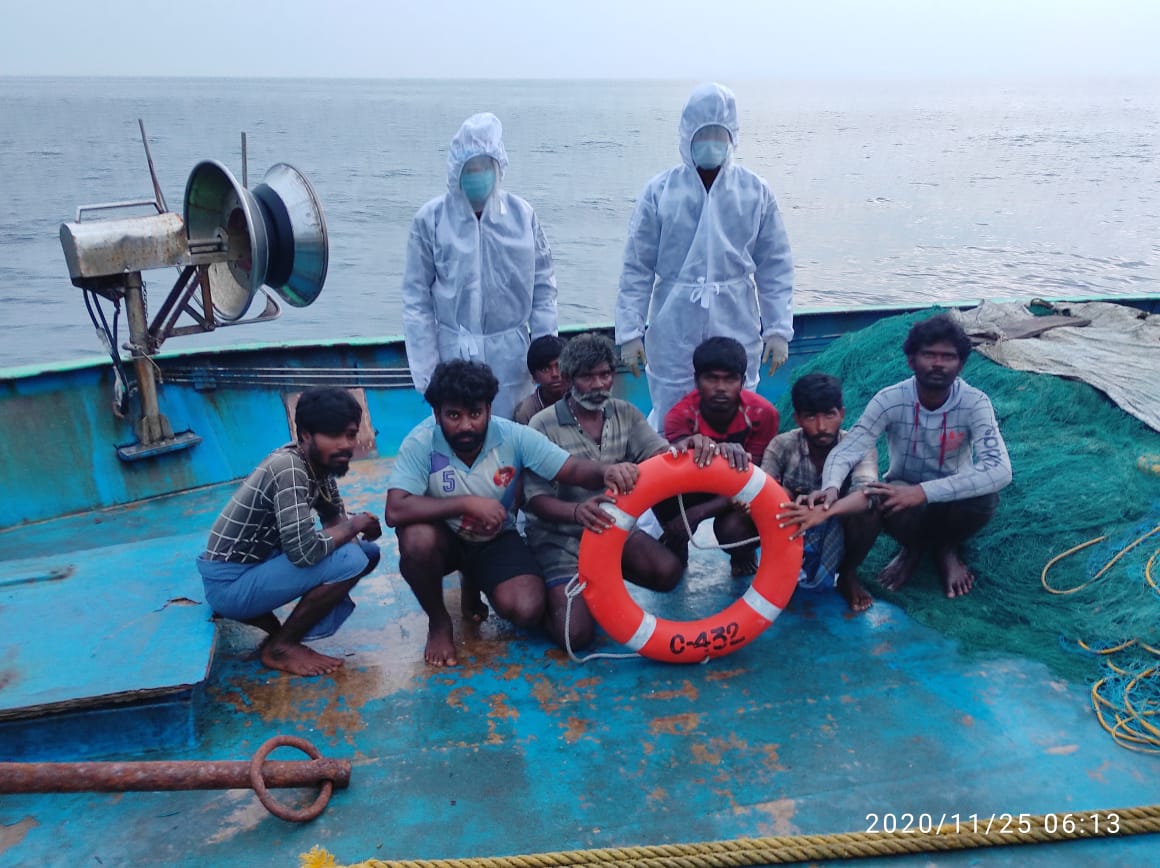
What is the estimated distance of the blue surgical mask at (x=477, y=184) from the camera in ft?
12.7

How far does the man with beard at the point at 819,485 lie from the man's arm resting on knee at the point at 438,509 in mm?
1024

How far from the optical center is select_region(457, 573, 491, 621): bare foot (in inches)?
130

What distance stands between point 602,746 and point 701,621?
592mm

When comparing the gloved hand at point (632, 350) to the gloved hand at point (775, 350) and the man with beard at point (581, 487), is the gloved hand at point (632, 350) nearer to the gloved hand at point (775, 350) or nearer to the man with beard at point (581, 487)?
the gloved hand at point (775, 350)

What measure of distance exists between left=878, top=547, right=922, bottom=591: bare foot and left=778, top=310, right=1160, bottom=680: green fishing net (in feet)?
0.12

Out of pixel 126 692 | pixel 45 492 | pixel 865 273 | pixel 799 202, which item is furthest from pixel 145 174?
pixel 126 692

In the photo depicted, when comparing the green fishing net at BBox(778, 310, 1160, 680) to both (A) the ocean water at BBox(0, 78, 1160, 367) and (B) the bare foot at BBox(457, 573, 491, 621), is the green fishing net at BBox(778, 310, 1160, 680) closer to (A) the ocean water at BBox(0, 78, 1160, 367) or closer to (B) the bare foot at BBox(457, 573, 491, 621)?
(B) the bare foot at BBox(457, 573, 491, 621)

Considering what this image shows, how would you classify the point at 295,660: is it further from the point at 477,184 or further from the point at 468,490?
the point at 477,184

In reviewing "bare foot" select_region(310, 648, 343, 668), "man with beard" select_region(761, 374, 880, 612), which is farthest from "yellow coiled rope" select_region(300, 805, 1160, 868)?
"man with beard" select_region(761, 374, 880, 612)

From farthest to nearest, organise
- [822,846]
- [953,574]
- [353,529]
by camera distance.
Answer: [953,574] → [353,529] → [822,846]

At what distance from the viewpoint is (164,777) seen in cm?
224

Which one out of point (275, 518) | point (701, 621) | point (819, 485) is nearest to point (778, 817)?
point (701, 621)

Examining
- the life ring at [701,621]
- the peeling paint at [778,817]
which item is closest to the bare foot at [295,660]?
the life ring at [701,621]

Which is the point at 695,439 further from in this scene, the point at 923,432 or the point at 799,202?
the point at 799,202
